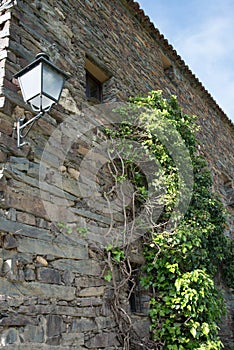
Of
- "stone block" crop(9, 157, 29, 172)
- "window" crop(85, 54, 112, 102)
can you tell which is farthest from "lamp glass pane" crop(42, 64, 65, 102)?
"window" crop(85, 54, 112, 102)

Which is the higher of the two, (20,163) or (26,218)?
(20,163)

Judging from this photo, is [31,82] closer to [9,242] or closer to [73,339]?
[9,242]

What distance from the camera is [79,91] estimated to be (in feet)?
12.5

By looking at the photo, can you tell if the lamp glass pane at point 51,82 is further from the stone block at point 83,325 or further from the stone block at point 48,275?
the stone block at point 83,325

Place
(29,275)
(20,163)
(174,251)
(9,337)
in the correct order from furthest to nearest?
(174,251) < (20,163) < (29,275) < (9,337)

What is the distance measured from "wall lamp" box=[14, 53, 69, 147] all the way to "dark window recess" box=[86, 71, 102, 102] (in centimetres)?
189

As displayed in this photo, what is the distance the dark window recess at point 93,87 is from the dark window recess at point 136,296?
2.35 metres

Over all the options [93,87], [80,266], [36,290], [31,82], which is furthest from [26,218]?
[93,87]

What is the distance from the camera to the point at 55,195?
298cm

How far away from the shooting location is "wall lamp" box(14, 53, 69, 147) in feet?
8.39

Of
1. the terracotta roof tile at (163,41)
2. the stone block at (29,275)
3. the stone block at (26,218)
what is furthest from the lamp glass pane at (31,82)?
the terracotta roof tile at (163,41)

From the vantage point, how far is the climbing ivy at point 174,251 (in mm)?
3336

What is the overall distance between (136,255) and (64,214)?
3.55 ft

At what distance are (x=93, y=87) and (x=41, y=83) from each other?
7.00 ft
